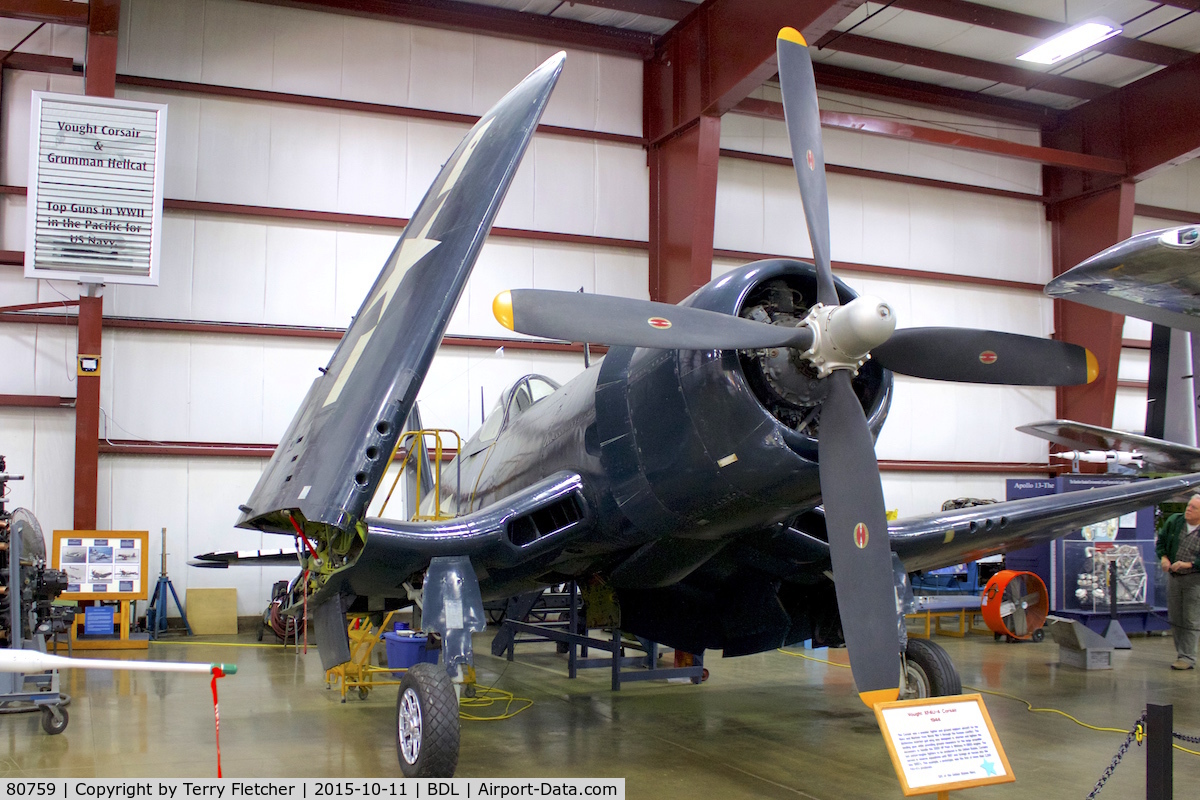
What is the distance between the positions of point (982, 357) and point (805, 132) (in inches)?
55.8

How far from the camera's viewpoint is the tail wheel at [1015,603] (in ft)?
28.9

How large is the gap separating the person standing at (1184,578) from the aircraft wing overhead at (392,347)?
23.6 ft

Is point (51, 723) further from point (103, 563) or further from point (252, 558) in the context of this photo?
point (103, 563)

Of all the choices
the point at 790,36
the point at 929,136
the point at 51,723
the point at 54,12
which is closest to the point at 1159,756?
the point at 790,36

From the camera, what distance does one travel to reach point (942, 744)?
3098 millimetres

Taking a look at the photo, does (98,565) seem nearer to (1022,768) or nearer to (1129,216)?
(1022,768)

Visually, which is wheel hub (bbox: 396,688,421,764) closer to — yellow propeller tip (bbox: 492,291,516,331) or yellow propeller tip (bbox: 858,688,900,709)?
yellow propeller tip (bbox: 492,291,516,331)

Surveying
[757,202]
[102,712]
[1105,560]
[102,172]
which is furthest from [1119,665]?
[102,172]

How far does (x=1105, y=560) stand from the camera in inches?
392

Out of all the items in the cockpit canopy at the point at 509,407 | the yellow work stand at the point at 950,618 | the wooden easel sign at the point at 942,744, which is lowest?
the yellow work stand at the point at 950,618

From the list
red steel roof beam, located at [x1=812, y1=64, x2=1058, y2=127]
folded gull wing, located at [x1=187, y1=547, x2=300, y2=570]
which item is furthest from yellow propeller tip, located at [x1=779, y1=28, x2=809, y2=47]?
red steel roof beam, located at [x1=812, y1=64, x2=1058, y2=127]

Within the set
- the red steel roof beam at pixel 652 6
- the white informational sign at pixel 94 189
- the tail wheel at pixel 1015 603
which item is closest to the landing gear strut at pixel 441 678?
the tail wheel at pixel 1015 603

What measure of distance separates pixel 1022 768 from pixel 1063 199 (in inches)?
530

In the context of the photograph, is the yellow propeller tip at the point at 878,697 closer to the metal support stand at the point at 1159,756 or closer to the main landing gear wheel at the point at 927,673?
the metal support stand at the point at 1159,756
